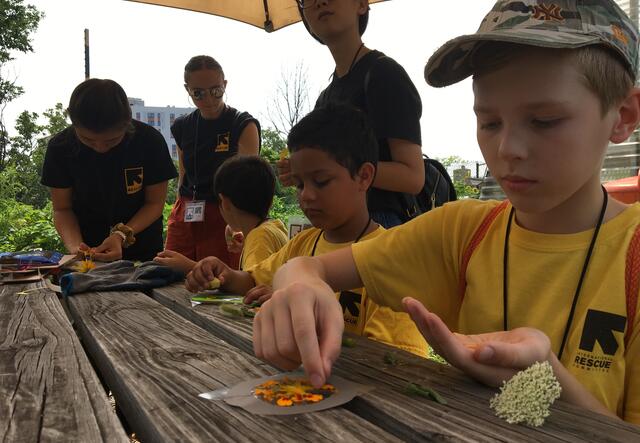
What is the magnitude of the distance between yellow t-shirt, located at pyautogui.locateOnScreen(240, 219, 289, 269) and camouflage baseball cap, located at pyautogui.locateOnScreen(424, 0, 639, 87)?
1.81m

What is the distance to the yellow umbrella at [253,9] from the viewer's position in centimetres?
426

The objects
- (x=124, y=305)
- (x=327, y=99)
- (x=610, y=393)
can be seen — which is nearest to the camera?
(x=610, y=393)

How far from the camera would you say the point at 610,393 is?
3.52 feet

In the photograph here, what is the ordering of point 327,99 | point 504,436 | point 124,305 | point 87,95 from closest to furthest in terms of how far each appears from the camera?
point 504,436, point 124,305, point 327,99, point 87,95

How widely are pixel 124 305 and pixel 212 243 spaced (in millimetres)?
2241

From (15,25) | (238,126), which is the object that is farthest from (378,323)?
(15,25)

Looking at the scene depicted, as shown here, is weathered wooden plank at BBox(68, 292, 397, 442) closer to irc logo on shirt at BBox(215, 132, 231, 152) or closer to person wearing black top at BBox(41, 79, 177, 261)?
person wearing black top at BBox(41, 79, 177, 261)

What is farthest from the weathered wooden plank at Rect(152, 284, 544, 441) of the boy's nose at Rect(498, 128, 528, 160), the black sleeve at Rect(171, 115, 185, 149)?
the black sleeve at Rect(171, 115, 185, 149)

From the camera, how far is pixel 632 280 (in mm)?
Result: 1121

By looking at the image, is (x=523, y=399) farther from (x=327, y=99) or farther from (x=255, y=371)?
(x=327, y=99)

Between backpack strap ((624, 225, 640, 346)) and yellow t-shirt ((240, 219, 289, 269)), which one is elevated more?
backpack strap ((624, 225, 640, 346))

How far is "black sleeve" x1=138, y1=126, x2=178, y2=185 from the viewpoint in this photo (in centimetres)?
351

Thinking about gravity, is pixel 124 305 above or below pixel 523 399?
below

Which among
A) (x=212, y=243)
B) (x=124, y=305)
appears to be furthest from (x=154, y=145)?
(x=124, y=305)
